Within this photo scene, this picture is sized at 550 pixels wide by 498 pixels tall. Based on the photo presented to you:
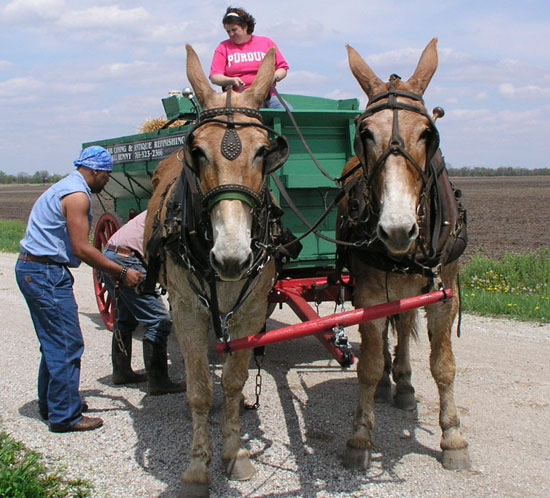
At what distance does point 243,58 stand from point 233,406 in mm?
3250

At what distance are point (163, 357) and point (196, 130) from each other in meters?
2.57

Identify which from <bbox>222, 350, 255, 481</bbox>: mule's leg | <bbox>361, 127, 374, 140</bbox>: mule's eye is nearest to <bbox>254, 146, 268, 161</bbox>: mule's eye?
<bbox>361, 127, 374, 140</bbox>: mule's eye

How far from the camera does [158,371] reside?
5.27m

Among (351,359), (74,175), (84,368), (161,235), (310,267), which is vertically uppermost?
(74,175)

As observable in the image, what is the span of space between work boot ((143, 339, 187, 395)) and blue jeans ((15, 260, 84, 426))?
87cm

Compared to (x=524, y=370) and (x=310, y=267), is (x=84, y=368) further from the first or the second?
(x=524, y=370)

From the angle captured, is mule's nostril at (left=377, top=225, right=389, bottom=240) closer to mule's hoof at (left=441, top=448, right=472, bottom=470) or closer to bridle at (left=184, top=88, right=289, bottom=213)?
bridle at (left=184, top=88, right=289, bottom=213)

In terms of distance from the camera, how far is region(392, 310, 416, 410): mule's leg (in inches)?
193

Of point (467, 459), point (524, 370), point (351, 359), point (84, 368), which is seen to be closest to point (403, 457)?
point (467, 459)

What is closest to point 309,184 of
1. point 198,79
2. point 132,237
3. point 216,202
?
point 132,237

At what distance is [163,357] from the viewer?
209 inches

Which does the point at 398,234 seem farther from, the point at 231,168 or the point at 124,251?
the point at 124,251

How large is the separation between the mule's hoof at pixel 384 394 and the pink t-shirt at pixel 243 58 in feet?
9.64

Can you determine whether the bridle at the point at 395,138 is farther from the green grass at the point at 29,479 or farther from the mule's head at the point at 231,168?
the green grass at the point at 29,479
